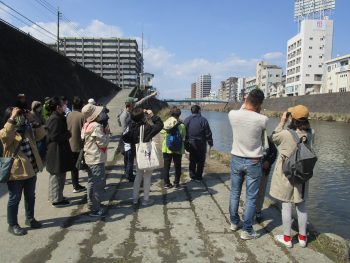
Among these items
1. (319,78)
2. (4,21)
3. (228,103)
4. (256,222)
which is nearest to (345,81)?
(319,78)

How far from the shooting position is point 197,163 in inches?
275

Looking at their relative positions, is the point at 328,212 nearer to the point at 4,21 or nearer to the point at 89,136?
the point at 89,136

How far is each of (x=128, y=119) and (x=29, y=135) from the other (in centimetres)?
284

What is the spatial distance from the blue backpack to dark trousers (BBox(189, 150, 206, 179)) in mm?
708

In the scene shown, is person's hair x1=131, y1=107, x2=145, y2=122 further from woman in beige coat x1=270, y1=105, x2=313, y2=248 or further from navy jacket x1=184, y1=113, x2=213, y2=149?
woman in beige coat x1=270, y1=105, x2=313, y2=248

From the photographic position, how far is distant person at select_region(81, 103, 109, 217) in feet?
15.1

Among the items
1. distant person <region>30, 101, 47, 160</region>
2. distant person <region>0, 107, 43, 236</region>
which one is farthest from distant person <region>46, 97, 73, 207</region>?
distant person <region>0, 107, 43, 236</region>

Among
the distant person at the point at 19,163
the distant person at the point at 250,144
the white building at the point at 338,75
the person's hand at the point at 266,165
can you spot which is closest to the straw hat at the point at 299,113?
the distant person at the point at 250,144

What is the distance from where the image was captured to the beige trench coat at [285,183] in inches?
153

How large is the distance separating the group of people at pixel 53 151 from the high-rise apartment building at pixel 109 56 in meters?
78.1

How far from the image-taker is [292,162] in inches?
149

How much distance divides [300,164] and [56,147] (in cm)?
329

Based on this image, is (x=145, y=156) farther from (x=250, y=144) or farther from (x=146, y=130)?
(x=250, y=144)

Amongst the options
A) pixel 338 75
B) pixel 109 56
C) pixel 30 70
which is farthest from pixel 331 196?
pixel 109 56
